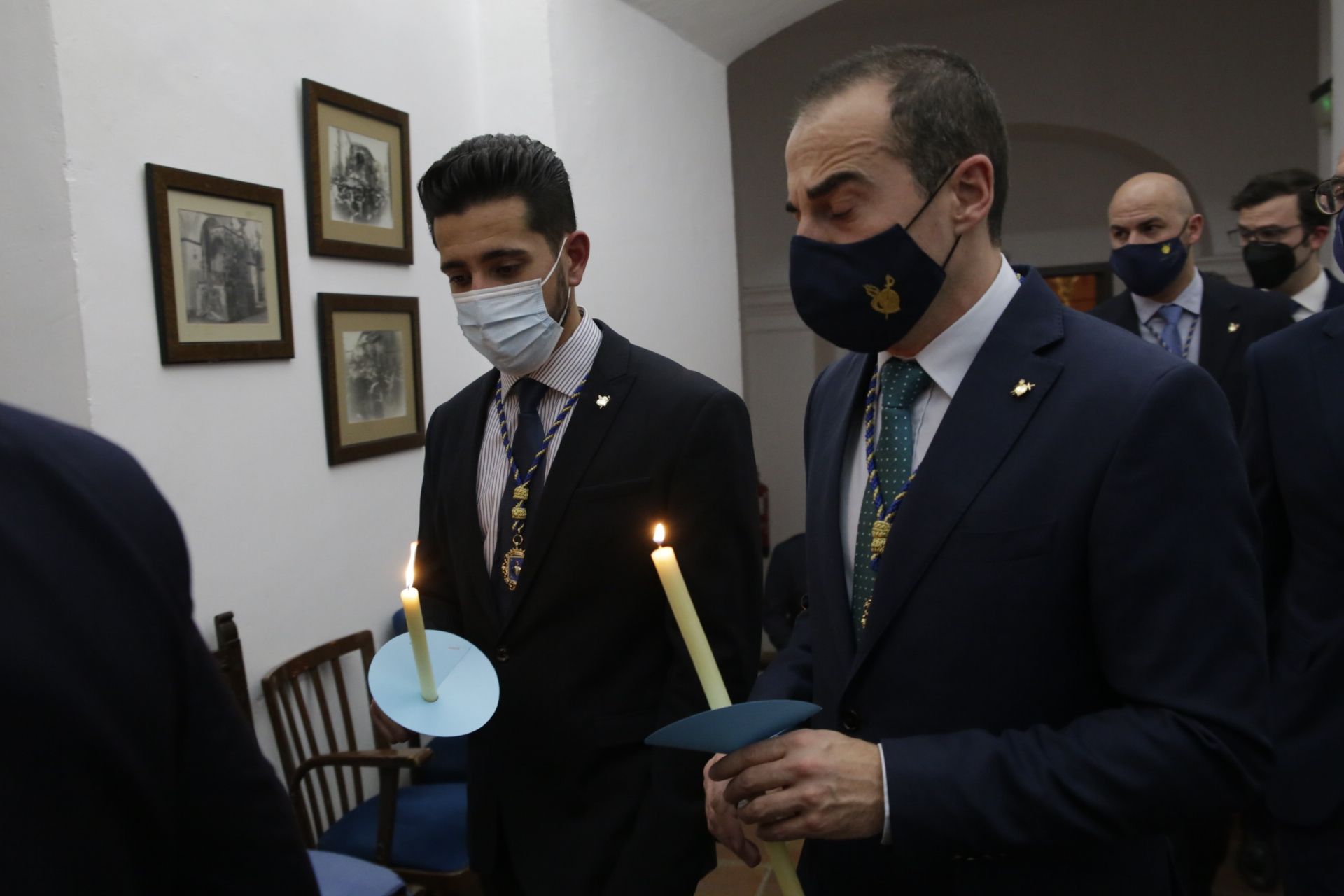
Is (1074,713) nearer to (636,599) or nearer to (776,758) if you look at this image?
(776,758)

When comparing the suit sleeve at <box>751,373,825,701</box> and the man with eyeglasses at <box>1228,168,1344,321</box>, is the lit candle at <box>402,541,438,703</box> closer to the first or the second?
the suit sleeve at <box>751,373,825,701</box>

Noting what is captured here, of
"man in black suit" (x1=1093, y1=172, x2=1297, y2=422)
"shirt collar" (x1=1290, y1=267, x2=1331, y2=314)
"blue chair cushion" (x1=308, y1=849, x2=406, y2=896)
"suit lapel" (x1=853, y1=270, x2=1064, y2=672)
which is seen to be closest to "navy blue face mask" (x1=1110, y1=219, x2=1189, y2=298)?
"man in black suit" (x1=1093, y1=172, x2=1297, y2=422)

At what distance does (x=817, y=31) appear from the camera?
26.5 feet

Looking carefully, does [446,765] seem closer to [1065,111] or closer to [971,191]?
[971,191]

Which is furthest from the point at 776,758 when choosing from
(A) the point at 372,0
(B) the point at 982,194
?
A: (A) the point at 372,0

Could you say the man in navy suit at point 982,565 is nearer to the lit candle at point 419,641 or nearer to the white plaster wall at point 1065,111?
the lit candle at point 419,641

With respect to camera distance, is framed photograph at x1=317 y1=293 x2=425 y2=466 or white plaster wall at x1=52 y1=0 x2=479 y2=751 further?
framed photograph at x1=317 y1=293 x2=425 y2=466

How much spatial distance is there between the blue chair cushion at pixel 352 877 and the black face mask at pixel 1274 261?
3317 mm

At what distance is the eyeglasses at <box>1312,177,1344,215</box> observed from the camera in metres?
2.00

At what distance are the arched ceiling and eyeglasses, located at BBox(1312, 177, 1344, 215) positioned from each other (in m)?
2.88


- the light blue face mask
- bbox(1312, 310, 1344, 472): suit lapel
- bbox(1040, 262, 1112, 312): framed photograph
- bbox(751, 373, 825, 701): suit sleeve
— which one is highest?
bbox(1040, 262, 1112, 312): framed photograph

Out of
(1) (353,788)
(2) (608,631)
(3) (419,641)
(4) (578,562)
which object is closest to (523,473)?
(4) (578,562)

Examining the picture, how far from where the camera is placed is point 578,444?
6.13ft

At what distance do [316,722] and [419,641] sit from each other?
2163 mm
